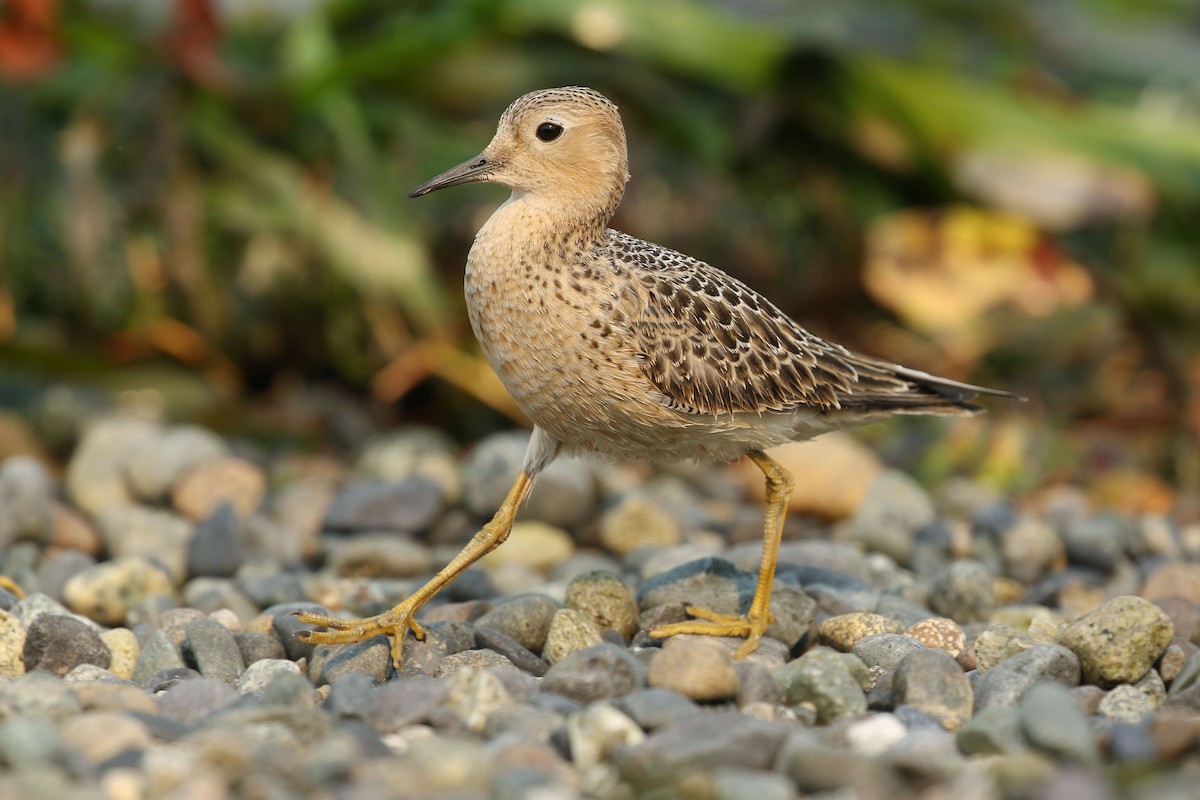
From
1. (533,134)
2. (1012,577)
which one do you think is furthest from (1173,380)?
(533,134)

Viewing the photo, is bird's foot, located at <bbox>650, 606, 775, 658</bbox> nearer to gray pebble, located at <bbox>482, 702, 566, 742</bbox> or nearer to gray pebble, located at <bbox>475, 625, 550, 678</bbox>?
gray pebble, located at <bbox>475, 625, 550, 678</bbox>

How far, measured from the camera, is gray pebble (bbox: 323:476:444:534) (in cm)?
698

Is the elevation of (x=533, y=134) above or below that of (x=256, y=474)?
above

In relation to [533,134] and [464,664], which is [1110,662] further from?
[533,134]

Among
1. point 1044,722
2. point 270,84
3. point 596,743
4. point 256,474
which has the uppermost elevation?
point 270,84

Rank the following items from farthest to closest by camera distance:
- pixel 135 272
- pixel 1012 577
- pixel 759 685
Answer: pixel 135 272 < pixel 1012 577 < pixel 759 685

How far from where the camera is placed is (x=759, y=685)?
4.42 metres

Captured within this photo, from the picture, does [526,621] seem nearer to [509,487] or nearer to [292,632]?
[292,632]

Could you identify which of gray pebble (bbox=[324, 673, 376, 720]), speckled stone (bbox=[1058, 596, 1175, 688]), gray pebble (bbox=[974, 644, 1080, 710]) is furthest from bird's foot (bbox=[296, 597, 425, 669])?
speckled stone (bbox=[1058, 596, 1175, 688])

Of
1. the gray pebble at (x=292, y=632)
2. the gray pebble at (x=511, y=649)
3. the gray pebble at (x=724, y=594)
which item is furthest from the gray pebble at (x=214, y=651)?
the gray pebble at (x=724, y=594)

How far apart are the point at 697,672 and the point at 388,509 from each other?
3.04m

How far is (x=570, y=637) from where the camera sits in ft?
16.0

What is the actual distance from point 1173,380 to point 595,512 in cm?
389

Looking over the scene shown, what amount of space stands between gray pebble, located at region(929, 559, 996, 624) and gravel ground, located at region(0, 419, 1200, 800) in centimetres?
1
